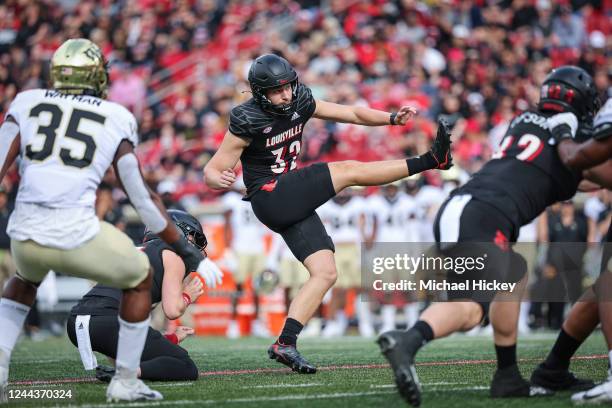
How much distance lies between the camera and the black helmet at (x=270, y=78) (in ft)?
20.1

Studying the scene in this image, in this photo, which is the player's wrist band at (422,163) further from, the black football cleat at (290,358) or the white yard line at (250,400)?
the white yard line at (250,400)

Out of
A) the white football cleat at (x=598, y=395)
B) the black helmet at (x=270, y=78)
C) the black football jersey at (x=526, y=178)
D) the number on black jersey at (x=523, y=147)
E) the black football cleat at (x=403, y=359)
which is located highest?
the black helmet at (x=270, y=78)

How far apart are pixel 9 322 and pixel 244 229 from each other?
827 centimetres

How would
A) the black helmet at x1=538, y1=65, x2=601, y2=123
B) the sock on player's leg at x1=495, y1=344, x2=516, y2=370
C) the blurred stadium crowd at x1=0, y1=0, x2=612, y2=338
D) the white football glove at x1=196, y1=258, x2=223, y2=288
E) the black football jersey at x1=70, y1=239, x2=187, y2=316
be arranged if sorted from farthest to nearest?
the blurred stadium crowd at x1=0, y1=0, x2=612, y2=338 → the black football jersey at x1=70, y1=239, x2=187, y2=316 → the black helmet at x1=538, y1=65, x2=601, y2=123 → the sock on player's leg at x1=495, y1=344, x2=516, y2=370 → the white football glove at x1=196, y1=258, x2=223, y2=288

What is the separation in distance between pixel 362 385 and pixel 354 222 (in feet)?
24.5

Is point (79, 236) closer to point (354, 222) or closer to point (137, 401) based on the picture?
point (137, 401)

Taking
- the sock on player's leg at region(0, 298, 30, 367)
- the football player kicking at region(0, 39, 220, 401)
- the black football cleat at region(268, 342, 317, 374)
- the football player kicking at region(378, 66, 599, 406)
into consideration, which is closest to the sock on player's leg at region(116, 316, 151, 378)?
the football player kicking at region(0, 39, 220, 401)

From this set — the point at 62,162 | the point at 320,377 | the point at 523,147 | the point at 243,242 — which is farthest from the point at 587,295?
Answer: the point at 243,242

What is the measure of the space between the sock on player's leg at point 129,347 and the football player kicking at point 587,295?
1.97 meters

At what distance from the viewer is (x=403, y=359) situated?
4168 millimetres

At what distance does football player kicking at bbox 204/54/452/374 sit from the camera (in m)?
6.00

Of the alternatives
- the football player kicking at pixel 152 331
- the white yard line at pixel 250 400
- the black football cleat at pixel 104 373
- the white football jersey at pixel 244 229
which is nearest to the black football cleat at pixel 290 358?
the football player kicking at pixel 152 331

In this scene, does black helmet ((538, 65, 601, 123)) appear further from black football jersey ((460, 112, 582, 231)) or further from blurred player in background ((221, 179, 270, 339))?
blurred player in background ((221, 179, 270, 339))

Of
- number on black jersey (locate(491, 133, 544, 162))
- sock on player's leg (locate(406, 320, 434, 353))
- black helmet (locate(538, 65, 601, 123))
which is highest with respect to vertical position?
black helmet (locate(538, 65, 601, 123))
